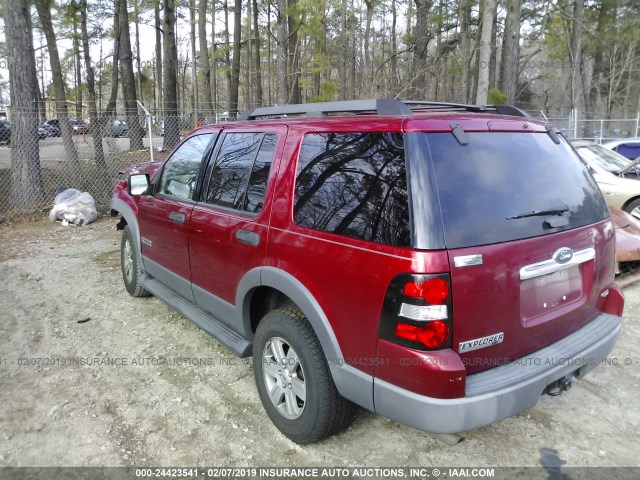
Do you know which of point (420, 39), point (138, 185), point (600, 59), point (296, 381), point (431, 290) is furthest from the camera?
point (600, 59)

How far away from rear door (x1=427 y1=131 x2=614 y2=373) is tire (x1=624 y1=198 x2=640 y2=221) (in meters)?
6.07

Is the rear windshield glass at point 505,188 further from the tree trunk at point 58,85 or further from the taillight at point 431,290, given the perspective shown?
the tree trunk at point 58,85

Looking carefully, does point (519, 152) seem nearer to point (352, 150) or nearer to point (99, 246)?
point (352, 150)

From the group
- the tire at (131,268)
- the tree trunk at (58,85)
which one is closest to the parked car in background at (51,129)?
the tree trunk at (58,85)

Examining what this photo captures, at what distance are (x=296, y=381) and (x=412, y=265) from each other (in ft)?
3.68

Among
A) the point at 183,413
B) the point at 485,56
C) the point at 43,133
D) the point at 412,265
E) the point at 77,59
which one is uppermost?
the point at 77,59

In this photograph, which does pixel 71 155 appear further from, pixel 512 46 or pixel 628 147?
pixel 628 147

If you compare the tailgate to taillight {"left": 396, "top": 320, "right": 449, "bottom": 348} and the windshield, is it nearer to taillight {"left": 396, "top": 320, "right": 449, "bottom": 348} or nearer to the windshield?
taillight {"left": 396, "top": 320, "right": 449, "bottom": 348}

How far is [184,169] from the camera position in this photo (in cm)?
401

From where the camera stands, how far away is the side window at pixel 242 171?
3.00 metres

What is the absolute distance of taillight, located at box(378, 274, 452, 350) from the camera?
6.64ft

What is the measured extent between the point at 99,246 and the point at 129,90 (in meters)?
10.9

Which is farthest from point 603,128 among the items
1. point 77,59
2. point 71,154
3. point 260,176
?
point 77,59

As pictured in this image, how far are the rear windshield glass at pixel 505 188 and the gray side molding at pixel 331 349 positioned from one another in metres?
0.77
